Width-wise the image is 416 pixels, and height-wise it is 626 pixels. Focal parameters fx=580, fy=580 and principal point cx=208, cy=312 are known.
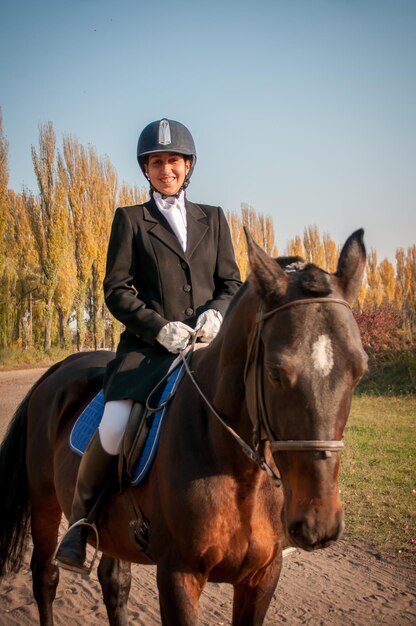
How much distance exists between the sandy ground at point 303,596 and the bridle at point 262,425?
87.6 inches

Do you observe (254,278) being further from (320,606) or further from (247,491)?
(320,606)

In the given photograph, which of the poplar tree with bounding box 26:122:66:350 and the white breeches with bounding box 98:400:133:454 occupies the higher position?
the poplar tree with bounding box 26:122:66:350

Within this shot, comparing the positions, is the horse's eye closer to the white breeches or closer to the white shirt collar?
the white breeches

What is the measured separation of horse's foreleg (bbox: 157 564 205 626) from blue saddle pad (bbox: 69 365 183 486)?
0.51 m

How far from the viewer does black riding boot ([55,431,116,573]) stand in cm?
312

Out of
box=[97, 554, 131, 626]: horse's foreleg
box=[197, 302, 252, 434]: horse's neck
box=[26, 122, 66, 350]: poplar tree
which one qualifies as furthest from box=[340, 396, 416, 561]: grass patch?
box=[26, 122, 66, 350]: poplar tree

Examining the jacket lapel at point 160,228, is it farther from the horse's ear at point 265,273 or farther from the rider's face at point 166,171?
the horse's ear at point 265,273

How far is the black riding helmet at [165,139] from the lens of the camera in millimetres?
3412

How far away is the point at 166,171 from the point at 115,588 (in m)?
2.80

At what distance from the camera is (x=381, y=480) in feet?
24.1

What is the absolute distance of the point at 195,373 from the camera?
2883 millimetres

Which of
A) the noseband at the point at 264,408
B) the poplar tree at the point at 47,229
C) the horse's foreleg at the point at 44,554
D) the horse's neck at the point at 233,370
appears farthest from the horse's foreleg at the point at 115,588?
the poplar tree at the point at 47,229

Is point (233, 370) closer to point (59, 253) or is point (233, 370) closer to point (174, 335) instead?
point (174, 335)

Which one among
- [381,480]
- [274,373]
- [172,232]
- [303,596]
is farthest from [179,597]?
[381,480]
